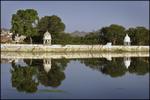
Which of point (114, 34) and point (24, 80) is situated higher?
point (114, 34)

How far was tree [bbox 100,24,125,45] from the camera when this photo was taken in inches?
3501

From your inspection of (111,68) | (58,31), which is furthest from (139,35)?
(111,68)

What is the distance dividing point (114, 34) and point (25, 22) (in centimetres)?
2078

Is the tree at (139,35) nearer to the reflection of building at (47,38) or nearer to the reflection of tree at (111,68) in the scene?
the reflection of building at (47,38)

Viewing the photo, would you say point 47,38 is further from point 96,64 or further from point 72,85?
point 72,85

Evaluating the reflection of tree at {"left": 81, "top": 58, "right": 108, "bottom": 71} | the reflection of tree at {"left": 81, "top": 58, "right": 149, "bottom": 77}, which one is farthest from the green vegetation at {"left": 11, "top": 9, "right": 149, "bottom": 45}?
the reflection of tree at {"left": 81, "top": 58, "right": 149, "bottom": 77}

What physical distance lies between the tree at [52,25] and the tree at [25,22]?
6.42 m

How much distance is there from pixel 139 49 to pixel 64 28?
14104 mm

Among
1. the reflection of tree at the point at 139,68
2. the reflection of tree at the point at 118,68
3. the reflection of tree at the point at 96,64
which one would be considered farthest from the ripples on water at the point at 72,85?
the reflection of tree at the point at 96,64

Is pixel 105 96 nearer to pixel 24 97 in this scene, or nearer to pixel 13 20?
pixel 24 97

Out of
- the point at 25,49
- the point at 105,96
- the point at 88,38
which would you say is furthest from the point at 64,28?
the point at 105,96

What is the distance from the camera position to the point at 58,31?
83438 mm

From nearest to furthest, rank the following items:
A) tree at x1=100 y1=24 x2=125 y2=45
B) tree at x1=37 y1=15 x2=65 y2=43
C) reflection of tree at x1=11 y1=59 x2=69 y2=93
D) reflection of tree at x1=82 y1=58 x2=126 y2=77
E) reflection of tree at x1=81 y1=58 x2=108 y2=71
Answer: reflection of tree at x1=11 y1=59 x2=69 y2=93 < reflection of tree at x1=82 y1=58 x2=126 y2=77 < reflection of tree at x1=81 y1=58 x2=108 y2=71 < tree at x1=37 y1=15 x2=65 y2=43 < tree at x1=100 y1=24 x2=125 y2=45

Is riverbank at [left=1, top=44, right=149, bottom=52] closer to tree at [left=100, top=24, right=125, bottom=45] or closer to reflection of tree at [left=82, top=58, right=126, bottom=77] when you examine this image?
tree at [left=100, top=24, right=125, bottom=45]
